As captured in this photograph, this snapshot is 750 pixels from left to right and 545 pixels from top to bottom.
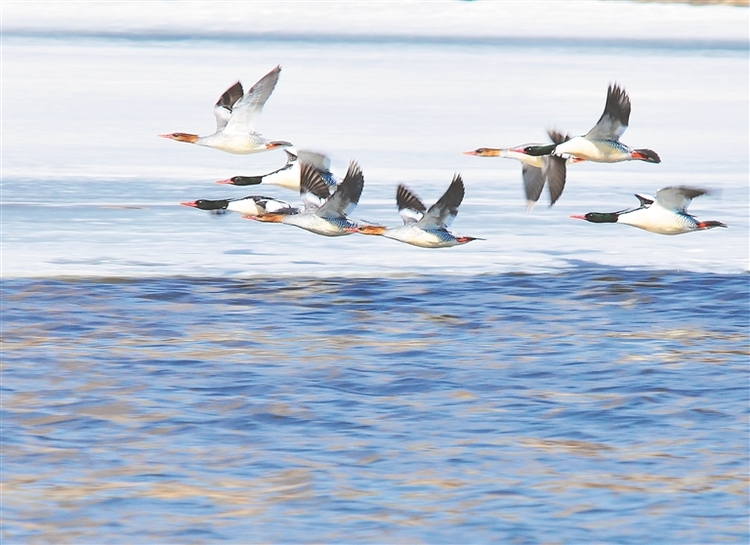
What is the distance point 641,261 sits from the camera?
9820mm

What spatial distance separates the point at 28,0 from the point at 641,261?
67.0 ft

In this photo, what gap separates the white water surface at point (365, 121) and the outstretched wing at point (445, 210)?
1522 millimetres

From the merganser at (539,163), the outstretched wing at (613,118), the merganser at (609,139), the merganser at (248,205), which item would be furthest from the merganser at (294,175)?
the outstretched wing at (613,118)

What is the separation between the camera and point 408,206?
8.34m

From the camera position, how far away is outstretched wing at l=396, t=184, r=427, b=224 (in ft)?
27.2

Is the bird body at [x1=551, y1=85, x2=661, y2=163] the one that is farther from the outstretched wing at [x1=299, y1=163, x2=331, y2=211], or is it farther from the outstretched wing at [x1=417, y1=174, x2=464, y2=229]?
the outstretched wing at [x1=299, y1=163, x2=331, y2=211]

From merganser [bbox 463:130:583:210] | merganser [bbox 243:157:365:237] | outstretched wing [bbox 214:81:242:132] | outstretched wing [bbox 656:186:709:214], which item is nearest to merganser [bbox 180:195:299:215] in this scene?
merganser [bbox 243:157:365:237]

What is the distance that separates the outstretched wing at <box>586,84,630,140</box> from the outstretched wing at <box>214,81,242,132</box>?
7.77 feet

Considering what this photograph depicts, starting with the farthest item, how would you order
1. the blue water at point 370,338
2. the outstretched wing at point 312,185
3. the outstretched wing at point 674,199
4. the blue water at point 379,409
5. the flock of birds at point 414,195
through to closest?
the outstretched wing at point 312,185, the outstretched wing at point 674,199, the flock of birds at point 414,195, the blue water at point 370,338, the blue water at point 379,409

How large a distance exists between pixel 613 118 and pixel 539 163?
0.66 m

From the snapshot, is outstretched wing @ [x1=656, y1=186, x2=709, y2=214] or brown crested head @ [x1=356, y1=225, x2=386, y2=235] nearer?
brown crested head @ [x1=356, y1=225, x2=386, y2=235]

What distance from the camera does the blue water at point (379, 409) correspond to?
5359 mm

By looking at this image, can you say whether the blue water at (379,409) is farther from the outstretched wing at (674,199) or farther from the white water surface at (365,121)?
the white water surface at (365,121)

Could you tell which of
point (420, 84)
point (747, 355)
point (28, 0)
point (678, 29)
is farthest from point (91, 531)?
point (28, 0)
